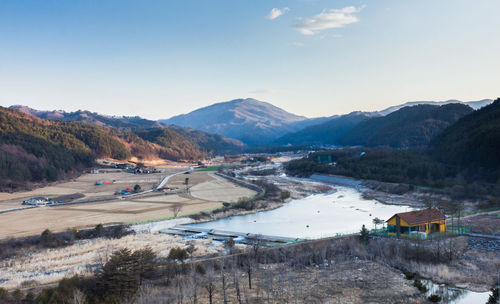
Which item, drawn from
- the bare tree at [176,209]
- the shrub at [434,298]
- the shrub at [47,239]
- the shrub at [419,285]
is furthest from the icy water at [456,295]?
the bare tree at [176,209]

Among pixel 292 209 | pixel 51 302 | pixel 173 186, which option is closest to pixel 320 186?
pixel 292 209

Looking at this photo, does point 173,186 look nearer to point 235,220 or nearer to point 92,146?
point 235,220

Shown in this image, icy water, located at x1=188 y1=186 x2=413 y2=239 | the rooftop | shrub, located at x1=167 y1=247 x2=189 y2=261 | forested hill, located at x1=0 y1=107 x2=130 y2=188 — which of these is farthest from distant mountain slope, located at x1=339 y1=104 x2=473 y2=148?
shrub, located at x1=167 y1=247 x2=189 y2=261

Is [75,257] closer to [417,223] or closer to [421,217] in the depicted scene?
[417,223]

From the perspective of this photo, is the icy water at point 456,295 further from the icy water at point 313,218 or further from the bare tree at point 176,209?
the bare tree at point 176,209

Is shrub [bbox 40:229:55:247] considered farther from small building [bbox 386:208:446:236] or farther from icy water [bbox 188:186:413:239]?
small building [bbox 386:208:446:236]
